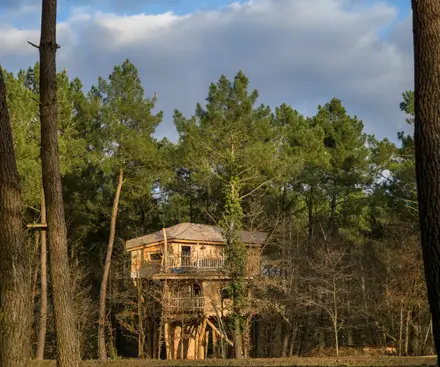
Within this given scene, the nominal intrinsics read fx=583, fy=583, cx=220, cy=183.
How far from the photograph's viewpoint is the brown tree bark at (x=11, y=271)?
674cm

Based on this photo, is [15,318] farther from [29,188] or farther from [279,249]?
[279,249]

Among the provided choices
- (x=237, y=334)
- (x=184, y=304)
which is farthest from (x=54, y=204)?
(x=184, y=304)

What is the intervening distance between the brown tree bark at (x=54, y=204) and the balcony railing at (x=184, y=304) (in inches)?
707

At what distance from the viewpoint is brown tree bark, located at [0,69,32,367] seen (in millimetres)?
6742

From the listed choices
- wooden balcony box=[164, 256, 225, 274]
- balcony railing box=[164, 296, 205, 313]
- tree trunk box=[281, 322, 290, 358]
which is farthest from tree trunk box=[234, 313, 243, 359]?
tree trunk box=[281, 322, 290, 358]

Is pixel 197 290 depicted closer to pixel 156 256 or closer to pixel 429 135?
pixel 156 256

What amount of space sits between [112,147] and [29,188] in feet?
17.8

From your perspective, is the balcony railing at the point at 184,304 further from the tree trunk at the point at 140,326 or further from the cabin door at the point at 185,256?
the cabin door at the point at 185,256

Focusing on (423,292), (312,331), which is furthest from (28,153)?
(312,331)

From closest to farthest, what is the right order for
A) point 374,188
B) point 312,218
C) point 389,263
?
point 389,263
point 374,188
point 312,218

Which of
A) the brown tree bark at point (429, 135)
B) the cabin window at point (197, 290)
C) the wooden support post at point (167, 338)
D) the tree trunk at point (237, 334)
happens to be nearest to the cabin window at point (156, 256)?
the cabin window at point (197, 290)

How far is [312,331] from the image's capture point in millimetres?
31891

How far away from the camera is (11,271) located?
22.1 feet

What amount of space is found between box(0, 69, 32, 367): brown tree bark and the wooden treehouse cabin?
16931mm
